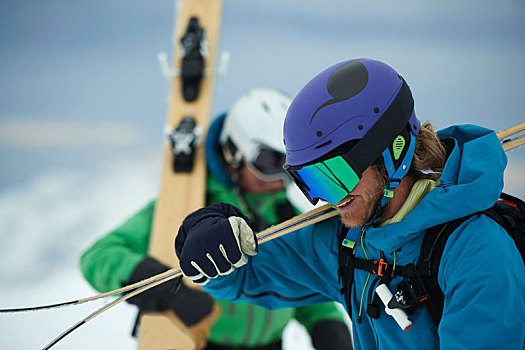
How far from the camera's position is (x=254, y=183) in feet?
7.85

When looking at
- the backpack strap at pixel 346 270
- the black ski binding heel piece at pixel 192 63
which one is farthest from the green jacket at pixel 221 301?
the backpack strap at pixel 346 270

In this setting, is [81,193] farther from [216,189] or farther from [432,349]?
[432,349]

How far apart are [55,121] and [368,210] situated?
504 centimetres

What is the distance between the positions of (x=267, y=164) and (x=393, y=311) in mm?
1210

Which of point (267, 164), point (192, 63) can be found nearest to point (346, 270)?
point (267, 164)

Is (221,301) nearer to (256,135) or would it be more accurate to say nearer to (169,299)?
(169,299)

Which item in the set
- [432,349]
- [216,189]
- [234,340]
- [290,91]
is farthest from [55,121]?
[432,349]

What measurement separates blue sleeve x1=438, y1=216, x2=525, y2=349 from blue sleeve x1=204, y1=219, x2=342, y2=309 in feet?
1.32

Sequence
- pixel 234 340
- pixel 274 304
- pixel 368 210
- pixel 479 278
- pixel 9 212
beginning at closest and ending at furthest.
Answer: pixel 479 278
pixel 368 210
pixel 274 304
pixel 234 340
pixel 9 212

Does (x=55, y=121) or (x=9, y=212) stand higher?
(x=55, y=121)

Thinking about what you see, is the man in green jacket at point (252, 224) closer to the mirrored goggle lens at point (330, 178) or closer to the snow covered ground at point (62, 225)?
the snow covered ground at point (62, 225)

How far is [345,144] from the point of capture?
46.8 inches

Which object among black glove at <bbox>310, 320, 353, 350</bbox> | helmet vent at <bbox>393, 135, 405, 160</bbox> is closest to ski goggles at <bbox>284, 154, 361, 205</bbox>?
helmet vent at <bbox>393, 135, 405, 160</bbox>

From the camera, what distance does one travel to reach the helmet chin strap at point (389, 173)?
1217 millimetres
